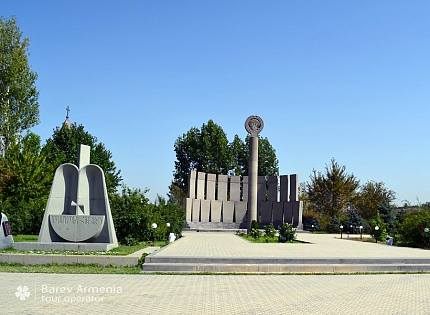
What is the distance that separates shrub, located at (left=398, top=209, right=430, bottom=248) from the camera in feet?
76.5

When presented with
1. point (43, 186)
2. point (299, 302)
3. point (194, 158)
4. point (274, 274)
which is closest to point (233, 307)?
point (299, 302)

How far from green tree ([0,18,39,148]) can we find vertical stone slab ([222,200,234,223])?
21.0 m

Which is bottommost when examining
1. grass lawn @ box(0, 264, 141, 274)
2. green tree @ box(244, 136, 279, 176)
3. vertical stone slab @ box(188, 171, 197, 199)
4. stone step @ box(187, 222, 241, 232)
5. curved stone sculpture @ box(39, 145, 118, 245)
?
stone step @ box(187, 222, 241, 232)

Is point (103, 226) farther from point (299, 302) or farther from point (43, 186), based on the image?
point (43, 186)

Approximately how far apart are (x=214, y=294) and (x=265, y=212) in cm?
4019

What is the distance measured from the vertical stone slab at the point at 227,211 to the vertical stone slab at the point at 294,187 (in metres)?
6.36

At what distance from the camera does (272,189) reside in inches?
1970

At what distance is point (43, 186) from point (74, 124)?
15.9 m

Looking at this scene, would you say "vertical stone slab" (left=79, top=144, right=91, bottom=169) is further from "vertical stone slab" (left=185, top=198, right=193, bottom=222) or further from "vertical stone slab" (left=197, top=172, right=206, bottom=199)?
"vertical stone slab" (left=197, top=172, right=206, bottom=199)

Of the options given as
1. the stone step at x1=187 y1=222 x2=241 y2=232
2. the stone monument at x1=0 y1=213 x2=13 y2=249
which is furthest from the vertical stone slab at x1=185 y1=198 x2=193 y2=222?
the stone monument at x1=0 y1=213 x2=13 y2=249

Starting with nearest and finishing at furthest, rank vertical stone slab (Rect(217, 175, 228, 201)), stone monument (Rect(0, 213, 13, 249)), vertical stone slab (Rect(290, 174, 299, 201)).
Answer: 1. stone monument (Rect(0, 213, 13, 249))
2. vertical stone slab (Rect(290, 174, 299, 201))
3. vertical stone slab (Rect(217, 175, 228, 201))

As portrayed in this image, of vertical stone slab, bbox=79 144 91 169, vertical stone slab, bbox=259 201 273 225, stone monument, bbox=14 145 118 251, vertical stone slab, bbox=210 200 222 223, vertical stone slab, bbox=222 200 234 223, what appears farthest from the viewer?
vertical stone slab, bbox=259 201 273 225

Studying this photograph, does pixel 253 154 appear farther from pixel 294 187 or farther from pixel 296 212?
pixel 296 212

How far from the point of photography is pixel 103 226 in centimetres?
1781
